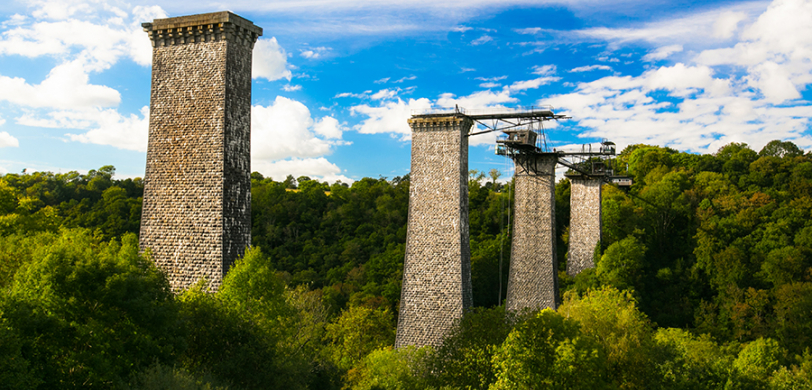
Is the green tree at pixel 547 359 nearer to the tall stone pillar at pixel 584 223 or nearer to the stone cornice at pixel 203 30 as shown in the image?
the stone cornice at pixel 203 30

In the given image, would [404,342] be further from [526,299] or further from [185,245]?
[185,245]

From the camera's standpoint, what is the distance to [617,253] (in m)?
21.8

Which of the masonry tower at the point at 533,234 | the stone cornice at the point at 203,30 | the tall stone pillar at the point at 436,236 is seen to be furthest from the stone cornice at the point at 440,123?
the stone cornice at the point at 203,30

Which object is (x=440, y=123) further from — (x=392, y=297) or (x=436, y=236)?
(x=392, y=297)

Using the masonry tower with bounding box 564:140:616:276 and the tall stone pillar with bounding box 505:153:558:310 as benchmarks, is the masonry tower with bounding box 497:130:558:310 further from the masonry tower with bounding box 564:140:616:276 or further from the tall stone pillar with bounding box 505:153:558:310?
the masonry tower with bounding box 564:140:616:276

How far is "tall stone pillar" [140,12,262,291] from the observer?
31.6 feet

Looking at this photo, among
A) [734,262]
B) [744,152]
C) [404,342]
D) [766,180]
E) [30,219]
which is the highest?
[744,152]

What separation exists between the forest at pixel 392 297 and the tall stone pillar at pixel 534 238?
1363mm

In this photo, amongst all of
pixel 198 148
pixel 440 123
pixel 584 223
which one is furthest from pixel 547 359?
pixel 584 223

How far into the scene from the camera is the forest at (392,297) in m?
7.04

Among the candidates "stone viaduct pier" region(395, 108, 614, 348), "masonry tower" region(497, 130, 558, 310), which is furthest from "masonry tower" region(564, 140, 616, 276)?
"stone viaduct pier" region(395, 108, 614, 348)

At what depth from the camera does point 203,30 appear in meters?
9.85

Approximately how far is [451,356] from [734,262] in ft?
68.5

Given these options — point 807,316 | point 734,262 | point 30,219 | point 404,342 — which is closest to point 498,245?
point 734,262
